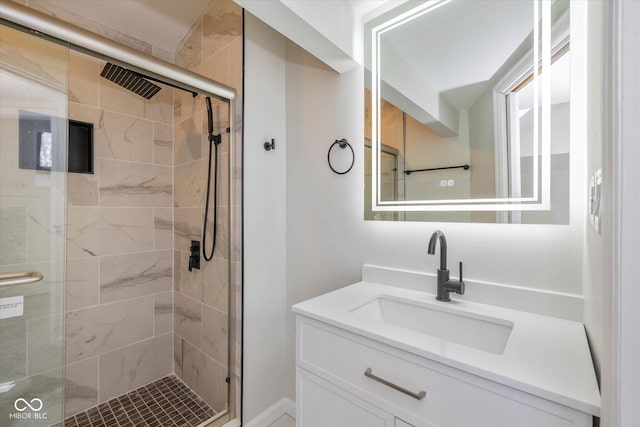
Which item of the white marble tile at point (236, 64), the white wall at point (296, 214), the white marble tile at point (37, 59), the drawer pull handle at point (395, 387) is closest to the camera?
the drawer pull handle at point (395, 387)

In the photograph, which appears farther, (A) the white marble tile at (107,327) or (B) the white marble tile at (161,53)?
(B) the white marble tile at (161,53)

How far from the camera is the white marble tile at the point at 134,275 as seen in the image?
1.84 m

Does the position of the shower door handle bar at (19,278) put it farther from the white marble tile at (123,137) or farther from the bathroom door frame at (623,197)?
the bathroom door frame at (623,197)

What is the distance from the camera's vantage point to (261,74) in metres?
1.56

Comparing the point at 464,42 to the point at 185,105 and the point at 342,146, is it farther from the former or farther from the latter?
the point at 185,105

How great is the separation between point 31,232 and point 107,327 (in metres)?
0.86

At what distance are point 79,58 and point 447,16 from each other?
2138 millimetres

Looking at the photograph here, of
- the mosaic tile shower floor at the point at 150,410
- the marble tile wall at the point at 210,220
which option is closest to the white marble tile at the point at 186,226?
the marble tile wall at the point at 210,220

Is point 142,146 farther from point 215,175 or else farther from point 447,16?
point 447,16

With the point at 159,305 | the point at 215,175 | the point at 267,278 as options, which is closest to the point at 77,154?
the point at 215,175

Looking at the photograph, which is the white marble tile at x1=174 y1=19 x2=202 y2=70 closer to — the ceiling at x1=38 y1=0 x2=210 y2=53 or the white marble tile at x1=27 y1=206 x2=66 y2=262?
the ceiling at x1=38 y1=0 x2=210 y2=53

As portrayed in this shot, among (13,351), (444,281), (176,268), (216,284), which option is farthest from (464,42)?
(13,351)

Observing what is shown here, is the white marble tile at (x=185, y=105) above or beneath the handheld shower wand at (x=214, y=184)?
above

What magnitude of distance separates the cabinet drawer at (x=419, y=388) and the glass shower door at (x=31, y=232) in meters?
1.27
